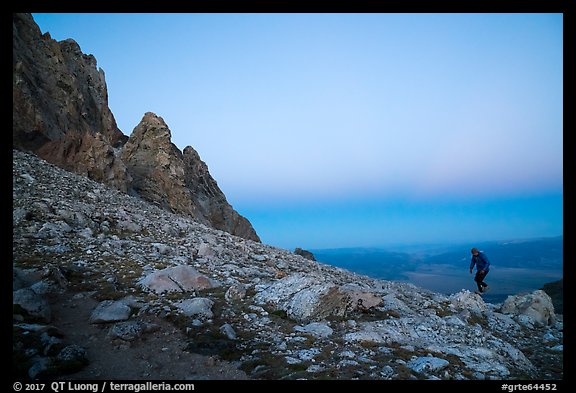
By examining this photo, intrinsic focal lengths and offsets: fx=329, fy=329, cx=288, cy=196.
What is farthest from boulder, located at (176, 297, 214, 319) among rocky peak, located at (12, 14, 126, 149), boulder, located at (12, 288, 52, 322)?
rocky peak, located at (12, 14, 126, 149)

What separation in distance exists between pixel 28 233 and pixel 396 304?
52.3 feet

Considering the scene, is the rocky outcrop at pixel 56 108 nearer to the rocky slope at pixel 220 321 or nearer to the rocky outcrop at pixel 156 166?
the rocky outcrop at pixel 156 166

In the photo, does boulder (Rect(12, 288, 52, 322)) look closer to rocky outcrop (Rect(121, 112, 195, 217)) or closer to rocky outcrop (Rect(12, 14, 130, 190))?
rocky outcrop (Rect(12, 14, 130, 190))

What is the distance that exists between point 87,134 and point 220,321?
34.7 metres

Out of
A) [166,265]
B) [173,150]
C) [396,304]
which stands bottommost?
[396,304]

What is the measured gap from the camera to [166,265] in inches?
572

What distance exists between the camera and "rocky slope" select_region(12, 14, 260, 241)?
31.2 metres

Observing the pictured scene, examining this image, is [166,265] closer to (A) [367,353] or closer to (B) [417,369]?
(A) [367,353]

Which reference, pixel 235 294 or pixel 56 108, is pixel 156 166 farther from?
pixel 235 294

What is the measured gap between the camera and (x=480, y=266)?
18672 mm

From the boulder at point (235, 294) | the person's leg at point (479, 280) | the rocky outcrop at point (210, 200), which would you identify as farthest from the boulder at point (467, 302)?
the rocky outcrop at point (210, 200)

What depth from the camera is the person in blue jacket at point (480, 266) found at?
18406 mm

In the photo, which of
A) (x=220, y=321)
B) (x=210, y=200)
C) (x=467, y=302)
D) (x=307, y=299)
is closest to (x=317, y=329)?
(x=307, y=299)
